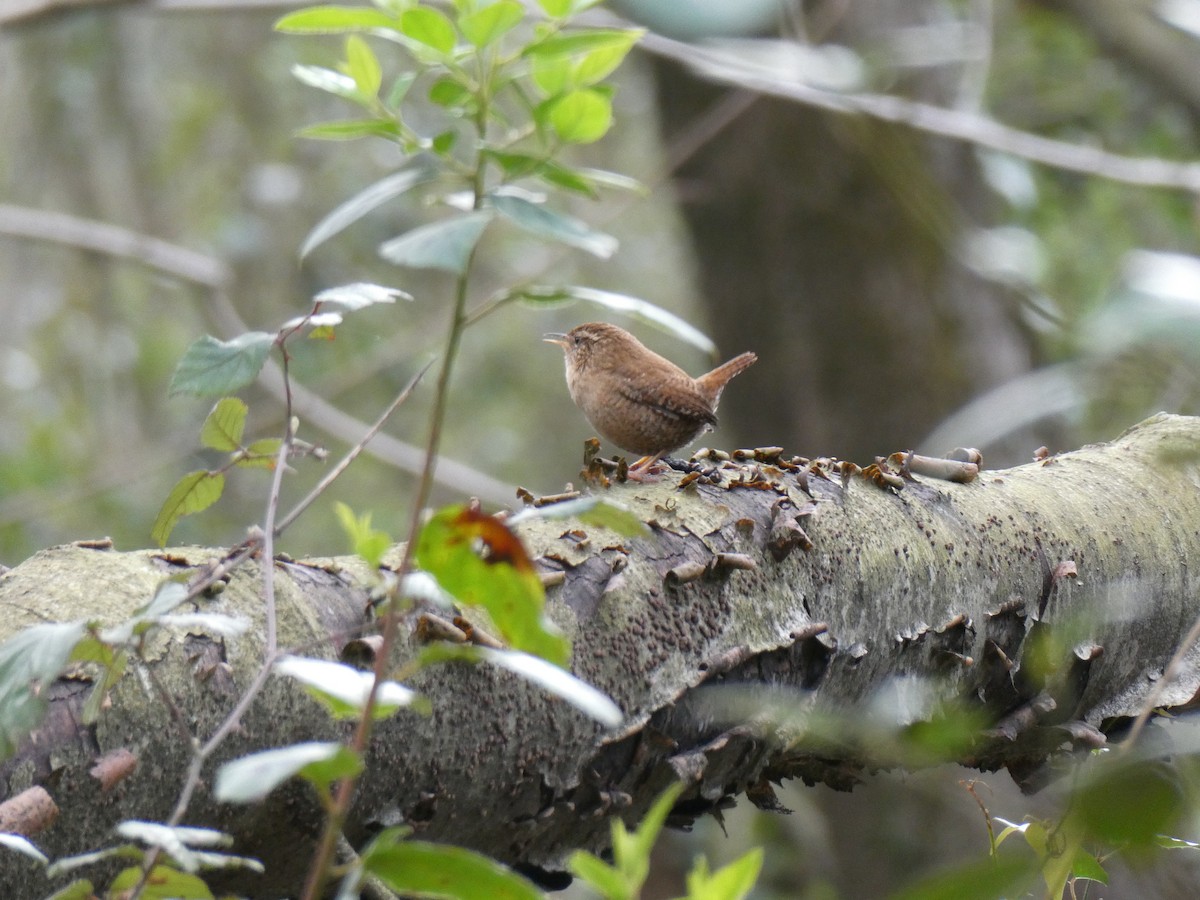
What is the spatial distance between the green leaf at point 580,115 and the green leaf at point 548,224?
0.27 ft

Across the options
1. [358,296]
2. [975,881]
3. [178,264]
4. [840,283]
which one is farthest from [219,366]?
[840,283]

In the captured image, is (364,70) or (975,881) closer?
(975,881)

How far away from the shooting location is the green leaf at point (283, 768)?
58cm

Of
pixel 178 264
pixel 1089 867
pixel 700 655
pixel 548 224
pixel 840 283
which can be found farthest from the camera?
pixel 840 283

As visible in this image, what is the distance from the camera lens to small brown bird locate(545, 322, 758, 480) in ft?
7.79

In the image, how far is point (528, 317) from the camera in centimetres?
793

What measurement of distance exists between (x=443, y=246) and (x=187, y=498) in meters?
0.57

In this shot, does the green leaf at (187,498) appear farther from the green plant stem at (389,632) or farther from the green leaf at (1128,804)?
the green leaf at (1128,804)

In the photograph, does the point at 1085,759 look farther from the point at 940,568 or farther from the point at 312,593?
the point at 312,593

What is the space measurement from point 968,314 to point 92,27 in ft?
13.4

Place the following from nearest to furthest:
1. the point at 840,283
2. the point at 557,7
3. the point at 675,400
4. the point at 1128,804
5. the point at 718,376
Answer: the point at 1128,804
the point at 557,7
the point at 675,400
the point at 718,376
the point at 840,283

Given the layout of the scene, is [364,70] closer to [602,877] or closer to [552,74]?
[552,74]

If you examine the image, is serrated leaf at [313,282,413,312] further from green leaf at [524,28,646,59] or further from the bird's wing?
the bird's wing

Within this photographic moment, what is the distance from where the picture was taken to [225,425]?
109 cm
